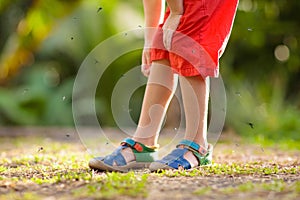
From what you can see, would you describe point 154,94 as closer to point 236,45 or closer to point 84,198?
point 84,198

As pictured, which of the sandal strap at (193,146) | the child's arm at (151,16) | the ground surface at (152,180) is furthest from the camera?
the child's arm at (151,16)

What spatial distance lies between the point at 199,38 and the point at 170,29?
159 millimetres

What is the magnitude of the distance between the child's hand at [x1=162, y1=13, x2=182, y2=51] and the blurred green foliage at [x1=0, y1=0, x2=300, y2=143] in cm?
496

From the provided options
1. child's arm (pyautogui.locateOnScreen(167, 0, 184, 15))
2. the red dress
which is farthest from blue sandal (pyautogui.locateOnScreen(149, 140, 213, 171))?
child's arm (pyautogui.locateOnScreen(167, 0, 184, 15))

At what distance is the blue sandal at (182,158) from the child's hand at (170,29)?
52cm

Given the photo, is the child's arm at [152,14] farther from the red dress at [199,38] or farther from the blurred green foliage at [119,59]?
the blurred green foliage at [119,59]

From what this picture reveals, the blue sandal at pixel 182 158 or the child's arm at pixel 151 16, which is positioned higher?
the child's arm at pixel 151 16

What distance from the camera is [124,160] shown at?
10.5 feet

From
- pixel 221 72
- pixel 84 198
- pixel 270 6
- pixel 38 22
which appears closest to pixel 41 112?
pixel 38 22

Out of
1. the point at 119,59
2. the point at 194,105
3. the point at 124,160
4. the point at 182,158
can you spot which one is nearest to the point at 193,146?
the point at 182,158

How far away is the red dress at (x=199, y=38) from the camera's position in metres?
3.14

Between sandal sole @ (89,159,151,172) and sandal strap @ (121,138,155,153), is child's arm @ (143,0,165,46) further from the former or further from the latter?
sandal sole @ (89,159,151,172)

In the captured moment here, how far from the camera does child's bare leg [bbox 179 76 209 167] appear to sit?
126 inches

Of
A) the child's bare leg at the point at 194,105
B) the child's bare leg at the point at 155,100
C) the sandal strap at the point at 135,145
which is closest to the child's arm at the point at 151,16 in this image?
the child's bare leg at the point at 155,100
